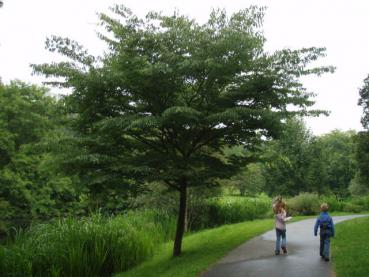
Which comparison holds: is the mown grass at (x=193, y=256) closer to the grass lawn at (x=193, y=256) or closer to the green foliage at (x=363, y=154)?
the grass lawn at (x=193, y=256)

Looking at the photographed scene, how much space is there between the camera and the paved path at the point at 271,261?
9.41m

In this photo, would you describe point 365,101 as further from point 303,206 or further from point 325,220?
point 325,220

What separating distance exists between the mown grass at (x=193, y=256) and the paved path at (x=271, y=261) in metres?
0.36

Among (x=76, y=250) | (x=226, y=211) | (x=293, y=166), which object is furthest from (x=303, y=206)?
(x=76, y=250)

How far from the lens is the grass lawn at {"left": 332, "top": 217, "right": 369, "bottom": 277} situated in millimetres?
8711

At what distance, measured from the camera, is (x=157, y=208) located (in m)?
21.8

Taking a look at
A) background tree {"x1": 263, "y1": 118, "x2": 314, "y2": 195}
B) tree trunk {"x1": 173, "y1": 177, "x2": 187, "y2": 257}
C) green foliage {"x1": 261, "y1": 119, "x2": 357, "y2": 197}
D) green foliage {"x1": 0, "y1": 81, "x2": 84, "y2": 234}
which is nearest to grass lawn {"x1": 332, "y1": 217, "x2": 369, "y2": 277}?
tree trunk {"x1": 173, "y1": 177, "x2": 187, "y2": 257}

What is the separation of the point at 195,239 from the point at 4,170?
15128 millimetres

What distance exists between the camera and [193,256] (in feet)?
39.4

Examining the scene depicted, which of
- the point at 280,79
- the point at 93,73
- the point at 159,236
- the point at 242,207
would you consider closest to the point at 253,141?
Result: the point at 280,79

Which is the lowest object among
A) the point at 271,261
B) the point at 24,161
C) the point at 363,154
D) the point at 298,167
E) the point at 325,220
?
the point at 271,261

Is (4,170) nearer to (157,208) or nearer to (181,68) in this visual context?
(157,208)

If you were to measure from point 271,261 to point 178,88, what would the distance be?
4.78m

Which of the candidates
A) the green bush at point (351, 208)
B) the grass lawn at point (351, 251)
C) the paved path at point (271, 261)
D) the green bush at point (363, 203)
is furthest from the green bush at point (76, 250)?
the green bush at point (363, 203)
